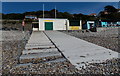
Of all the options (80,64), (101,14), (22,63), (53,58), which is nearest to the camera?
(80,64)

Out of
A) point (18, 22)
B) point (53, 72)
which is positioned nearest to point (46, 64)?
point (53, 72)

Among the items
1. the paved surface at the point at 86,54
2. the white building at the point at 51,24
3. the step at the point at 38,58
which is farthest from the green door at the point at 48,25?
the step at the point at 38,58

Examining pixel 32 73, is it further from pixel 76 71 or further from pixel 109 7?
pixel 109 7

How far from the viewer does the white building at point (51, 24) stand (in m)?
24.3

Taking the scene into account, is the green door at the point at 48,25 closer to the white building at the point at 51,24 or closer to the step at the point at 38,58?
the white building at the point at 51,24

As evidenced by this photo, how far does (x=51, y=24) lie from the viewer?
24859 millimetres

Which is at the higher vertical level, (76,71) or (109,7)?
(109,7)

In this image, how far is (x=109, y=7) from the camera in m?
51.5

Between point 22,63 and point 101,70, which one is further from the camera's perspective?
point 22,63

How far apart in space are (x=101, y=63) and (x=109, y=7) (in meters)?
53.7

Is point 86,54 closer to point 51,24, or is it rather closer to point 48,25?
point 48,25

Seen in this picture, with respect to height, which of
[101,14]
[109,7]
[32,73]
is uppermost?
[109,7]

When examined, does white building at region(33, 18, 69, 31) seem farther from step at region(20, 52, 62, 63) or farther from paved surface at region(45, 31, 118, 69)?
step at region(20, 52, 62, 63)

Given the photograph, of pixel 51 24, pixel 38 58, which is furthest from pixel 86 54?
pixel 51 24
